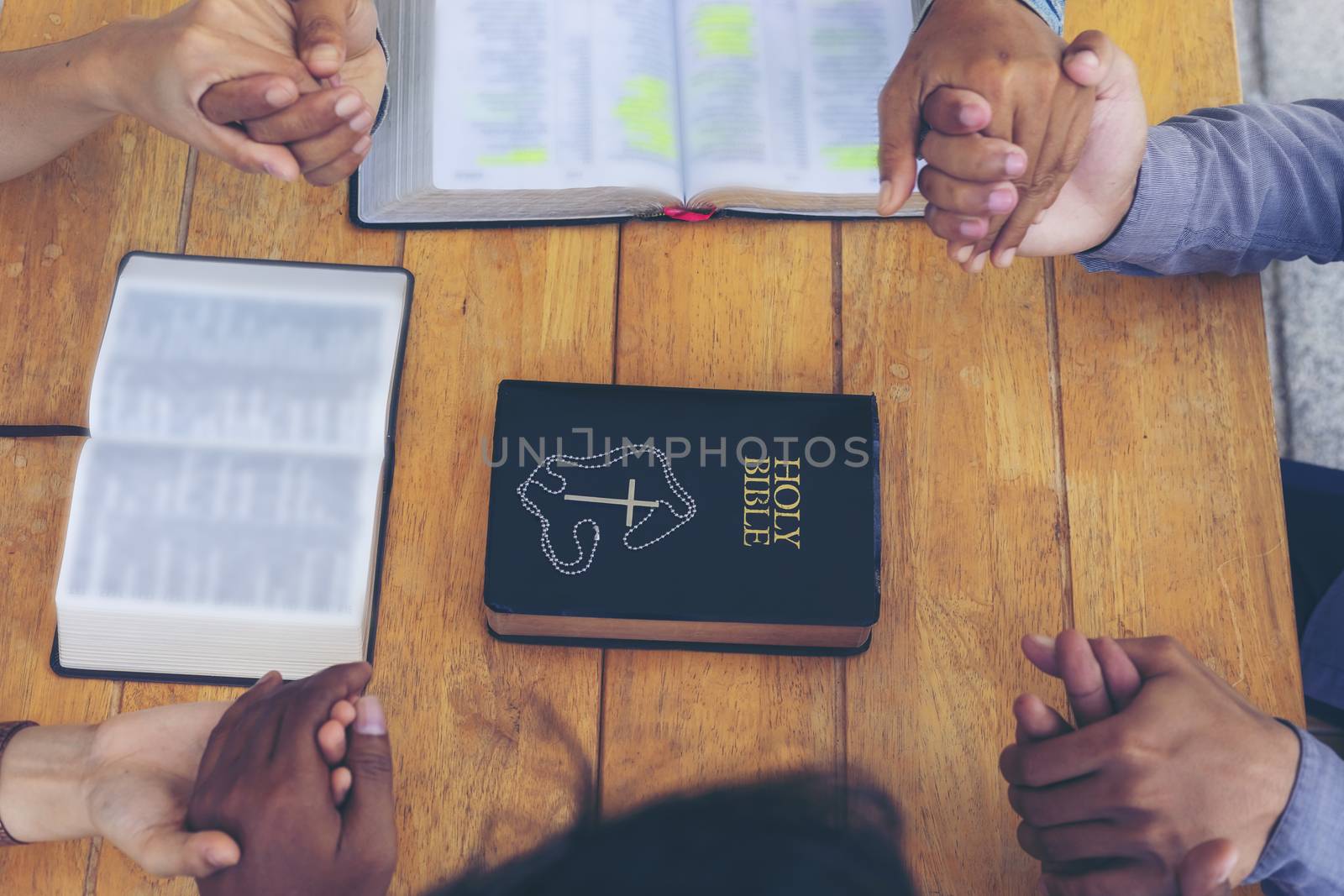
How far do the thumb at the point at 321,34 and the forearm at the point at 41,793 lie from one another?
1.86ft

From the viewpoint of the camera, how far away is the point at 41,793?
2.44 ft

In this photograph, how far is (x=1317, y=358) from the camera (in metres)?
1.44

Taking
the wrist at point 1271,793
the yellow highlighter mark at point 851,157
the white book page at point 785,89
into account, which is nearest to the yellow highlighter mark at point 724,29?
the white book page at point 785,89

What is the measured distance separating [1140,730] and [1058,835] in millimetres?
96

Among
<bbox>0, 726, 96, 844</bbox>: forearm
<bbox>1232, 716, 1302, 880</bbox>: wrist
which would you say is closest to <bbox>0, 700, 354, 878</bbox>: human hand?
<bbox>0, 726, 96, 844</bbox>: forearm

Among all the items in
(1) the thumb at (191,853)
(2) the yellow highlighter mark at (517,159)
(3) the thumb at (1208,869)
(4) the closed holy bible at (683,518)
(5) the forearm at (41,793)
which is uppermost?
(2) the yellow highlighter mark at (517,159)

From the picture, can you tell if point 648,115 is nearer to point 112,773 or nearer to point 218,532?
point 218,532

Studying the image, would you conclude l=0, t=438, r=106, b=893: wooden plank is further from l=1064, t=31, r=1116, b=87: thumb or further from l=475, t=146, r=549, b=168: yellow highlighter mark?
l=1064, t=31, r=1116, b=87: thumb

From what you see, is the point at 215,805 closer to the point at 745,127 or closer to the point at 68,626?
the point at 68,626

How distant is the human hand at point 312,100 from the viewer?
759mm

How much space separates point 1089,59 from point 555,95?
0.44 metres

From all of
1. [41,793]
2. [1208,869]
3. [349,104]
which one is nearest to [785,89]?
[349,104]

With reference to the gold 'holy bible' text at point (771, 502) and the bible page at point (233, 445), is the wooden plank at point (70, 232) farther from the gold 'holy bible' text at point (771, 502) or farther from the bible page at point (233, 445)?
the gold 'holy bible' text at point (771, 502)

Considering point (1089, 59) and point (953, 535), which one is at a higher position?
point (1089, 59)
